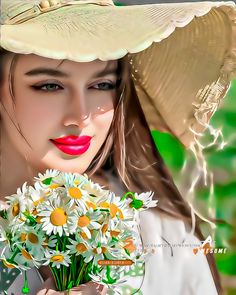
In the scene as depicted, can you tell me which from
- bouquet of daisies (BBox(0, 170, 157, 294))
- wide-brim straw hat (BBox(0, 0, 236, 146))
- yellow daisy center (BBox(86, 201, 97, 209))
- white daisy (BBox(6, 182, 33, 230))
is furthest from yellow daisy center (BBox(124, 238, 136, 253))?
wide-brim straw hat (BBox(0, 0, 236, 146))

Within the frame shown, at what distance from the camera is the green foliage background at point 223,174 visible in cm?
148

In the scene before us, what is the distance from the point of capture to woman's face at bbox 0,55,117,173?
1351 mm

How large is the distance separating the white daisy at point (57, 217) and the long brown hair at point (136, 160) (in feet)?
0.98

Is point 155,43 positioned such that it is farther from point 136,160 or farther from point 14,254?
point 14,254

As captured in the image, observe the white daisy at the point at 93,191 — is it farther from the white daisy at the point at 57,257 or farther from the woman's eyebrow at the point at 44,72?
the woman's eyebrow at the point at 44,72

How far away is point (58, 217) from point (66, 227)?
1.0 inches

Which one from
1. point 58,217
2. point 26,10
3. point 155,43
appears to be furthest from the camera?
point 155,43

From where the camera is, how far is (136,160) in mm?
1500

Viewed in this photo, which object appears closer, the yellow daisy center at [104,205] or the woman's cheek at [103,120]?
the yellow daisy center at [104,205]

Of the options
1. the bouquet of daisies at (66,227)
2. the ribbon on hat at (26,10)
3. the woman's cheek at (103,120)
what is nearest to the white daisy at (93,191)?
the bouquet of daisies at (66,227)

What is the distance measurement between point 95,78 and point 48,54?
186mm

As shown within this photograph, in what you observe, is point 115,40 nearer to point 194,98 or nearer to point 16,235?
point 194,98

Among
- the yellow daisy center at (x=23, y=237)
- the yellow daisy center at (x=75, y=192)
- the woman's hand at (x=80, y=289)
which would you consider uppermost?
the yellow daisy center at (x=75, y=192)

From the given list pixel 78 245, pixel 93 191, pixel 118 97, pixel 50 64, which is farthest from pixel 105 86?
pixel 78 245
